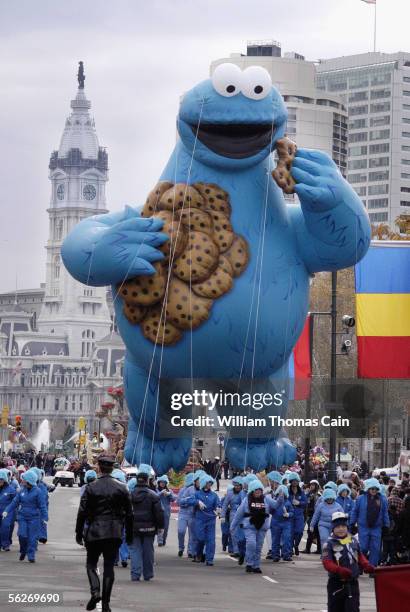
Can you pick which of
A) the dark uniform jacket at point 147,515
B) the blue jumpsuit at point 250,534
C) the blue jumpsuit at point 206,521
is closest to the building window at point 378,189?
the blue jumpsuit at point 206,521

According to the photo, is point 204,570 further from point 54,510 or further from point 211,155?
point 54,510

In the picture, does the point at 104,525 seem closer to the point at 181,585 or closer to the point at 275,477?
the point at 181,585

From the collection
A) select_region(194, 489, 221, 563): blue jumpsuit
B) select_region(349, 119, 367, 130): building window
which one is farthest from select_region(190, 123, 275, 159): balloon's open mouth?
select_region(349, 119, 367, 130): building window

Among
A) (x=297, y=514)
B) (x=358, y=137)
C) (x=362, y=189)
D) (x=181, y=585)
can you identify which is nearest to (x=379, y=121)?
(x=358, y=137)

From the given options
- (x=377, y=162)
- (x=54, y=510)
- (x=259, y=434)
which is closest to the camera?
(x=259, y=434)

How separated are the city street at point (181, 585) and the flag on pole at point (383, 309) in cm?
399

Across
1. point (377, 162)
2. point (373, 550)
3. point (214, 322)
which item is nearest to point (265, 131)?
point (214, 322)

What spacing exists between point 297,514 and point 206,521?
2.58 meters

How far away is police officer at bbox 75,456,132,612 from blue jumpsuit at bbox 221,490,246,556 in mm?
7674

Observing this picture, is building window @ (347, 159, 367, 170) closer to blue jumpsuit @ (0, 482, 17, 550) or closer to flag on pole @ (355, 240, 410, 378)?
flag on pole @ (355, 240, 410, 378)

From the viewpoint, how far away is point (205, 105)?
1888 cm

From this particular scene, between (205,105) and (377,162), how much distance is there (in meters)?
132

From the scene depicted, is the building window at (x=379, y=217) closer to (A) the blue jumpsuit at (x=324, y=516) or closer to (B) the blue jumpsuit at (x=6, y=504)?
(B) the blue jumpsuit at (x=6, y=504)

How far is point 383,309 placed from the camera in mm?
25328
